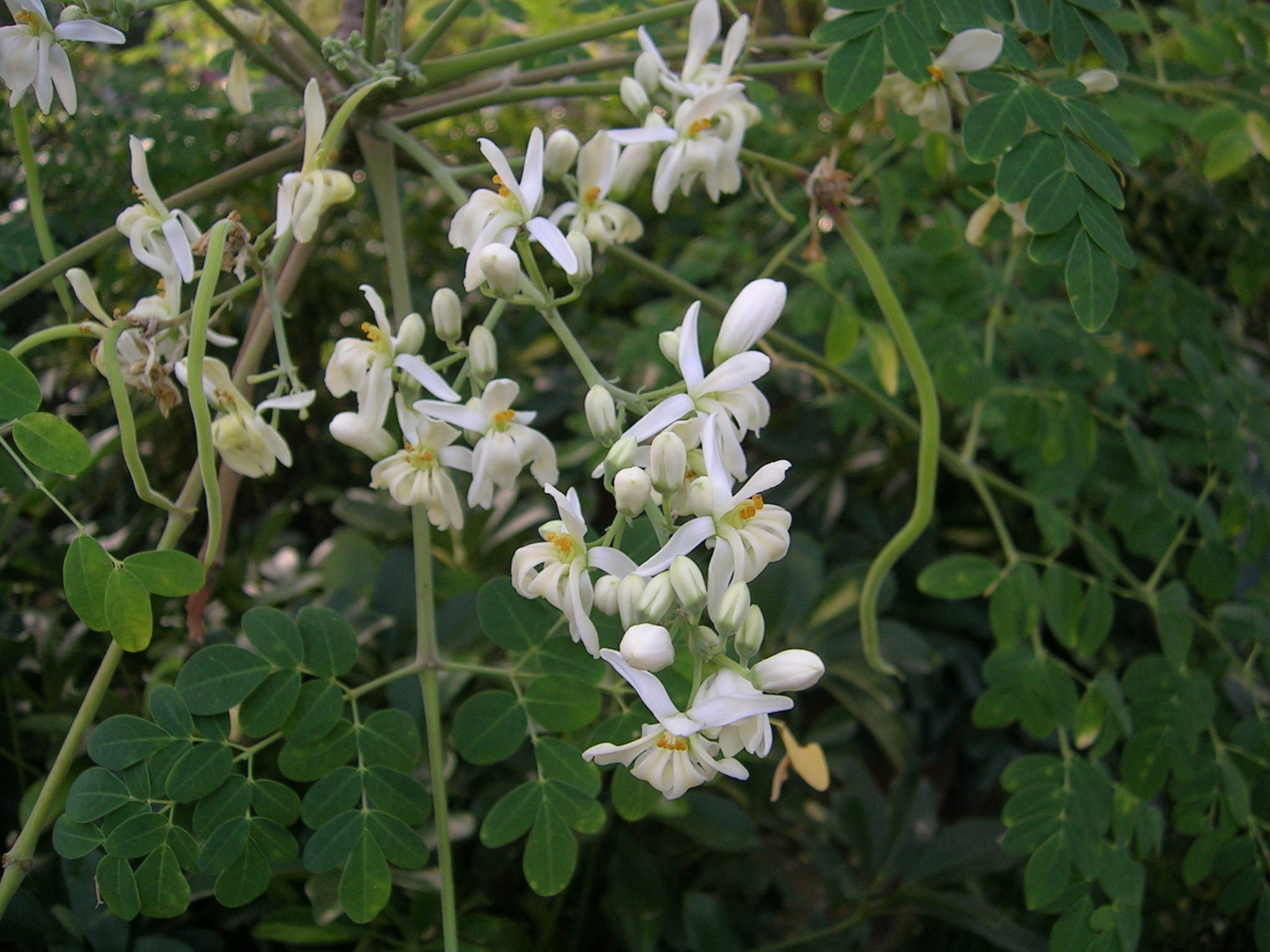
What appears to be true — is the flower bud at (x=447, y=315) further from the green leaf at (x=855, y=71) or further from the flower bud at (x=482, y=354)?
the green leaf at (x=855, y=71)

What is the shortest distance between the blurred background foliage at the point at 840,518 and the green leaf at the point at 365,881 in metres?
0.19

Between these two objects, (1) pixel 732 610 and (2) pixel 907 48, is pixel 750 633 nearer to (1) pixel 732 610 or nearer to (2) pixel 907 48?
(1) pixel 732 610

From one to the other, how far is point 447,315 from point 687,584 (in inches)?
8.0

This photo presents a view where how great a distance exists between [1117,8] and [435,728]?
0.59 m

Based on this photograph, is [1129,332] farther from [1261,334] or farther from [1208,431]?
[1261,334]

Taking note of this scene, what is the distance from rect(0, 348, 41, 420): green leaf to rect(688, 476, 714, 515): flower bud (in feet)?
1.11

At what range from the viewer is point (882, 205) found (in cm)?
107

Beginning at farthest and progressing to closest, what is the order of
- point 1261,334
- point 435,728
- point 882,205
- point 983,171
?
point 1261,334
point 882,205
point 983,171
point 435,728

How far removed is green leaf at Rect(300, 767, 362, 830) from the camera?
519 mm

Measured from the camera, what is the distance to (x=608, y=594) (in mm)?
400

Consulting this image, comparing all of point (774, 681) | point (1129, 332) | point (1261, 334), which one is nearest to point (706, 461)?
point (774, 681)

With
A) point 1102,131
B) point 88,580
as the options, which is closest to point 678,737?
point 88,580

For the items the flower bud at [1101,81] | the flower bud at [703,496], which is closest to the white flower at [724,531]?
the flower bud at [703,496]

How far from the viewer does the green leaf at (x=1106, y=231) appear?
0.52 m
